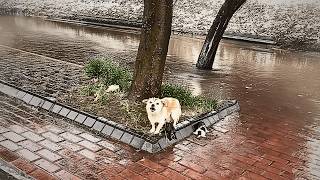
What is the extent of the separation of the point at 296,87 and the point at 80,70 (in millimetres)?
5861

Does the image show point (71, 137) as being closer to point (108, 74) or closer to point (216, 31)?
point (108, 74)

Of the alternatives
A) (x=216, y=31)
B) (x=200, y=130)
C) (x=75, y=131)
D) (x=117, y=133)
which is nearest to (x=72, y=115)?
(x=75, y=131)

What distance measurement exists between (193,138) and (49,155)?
2188 millimetres

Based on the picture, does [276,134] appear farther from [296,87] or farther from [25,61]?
[25,61]

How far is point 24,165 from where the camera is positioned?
4438 mm

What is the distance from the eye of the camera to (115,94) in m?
6.77

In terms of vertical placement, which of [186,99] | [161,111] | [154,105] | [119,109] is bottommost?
[119,109]

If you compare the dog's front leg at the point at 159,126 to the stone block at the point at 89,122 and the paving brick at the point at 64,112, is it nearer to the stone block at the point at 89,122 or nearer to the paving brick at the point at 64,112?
the stone block at the point at 89,122

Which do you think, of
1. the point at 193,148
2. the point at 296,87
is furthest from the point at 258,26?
the point at 193,148

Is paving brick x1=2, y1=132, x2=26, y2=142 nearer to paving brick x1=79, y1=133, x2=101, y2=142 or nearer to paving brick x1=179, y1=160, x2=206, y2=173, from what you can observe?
paving brick x1=79, y1=133, x2=101, y2=142

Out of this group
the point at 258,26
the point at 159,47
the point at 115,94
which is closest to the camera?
the point at 159,47

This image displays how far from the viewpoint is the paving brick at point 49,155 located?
4.67 metres

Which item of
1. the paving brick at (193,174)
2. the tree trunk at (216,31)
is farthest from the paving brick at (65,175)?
the tree trunk at (216,31)

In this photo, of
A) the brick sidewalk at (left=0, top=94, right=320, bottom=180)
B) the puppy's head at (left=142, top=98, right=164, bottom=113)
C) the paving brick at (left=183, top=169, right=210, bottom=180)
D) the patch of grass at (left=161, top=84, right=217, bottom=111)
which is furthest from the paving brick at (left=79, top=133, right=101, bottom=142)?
the patch of grass at (left=161, top=84, right=217, bottom=111)
